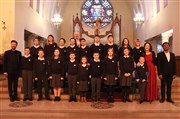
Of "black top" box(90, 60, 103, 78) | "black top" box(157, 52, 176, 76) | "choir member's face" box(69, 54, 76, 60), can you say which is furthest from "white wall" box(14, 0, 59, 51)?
"black top" box(157, 52, 176, 76)

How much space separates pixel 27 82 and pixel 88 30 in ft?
55.7

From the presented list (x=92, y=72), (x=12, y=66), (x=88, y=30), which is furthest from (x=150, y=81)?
(x=88, y=30)

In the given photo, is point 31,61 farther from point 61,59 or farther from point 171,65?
point 171,65

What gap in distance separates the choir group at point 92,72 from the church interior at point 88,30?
35cm

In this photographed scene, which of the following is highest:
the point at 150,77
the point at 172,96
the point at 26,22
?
the point at 26,22

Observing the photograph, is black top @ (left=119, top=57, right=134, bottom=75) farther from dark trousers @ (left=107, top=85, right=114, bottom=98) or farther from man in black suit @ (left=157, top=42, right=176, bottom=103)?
man in black suit @ (left=157, top=42, right=176, bottom=103)

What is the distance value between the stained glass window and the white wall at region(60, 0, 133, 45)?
480 mm

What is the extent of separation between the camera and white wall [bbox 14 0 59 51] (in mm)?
12005

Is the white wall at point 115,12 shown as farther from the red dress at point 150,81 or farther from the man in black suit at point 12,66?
the red dress at point 150,81

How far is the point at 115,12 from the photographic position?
84.3 ft

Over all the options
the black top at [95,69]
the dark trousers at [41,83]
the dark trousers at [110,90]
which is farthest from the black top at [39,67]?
the dark trousers at [110,90]

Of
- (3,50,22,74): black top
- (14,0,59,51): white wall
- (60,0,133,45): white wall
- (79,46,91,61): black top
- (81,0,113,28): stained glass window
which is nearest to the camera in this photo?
(3,50,22,74): black top

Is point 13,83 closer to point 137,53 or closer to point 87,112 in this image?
point 87,112

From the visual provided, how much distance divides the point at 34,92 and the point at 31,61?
1.12 m
